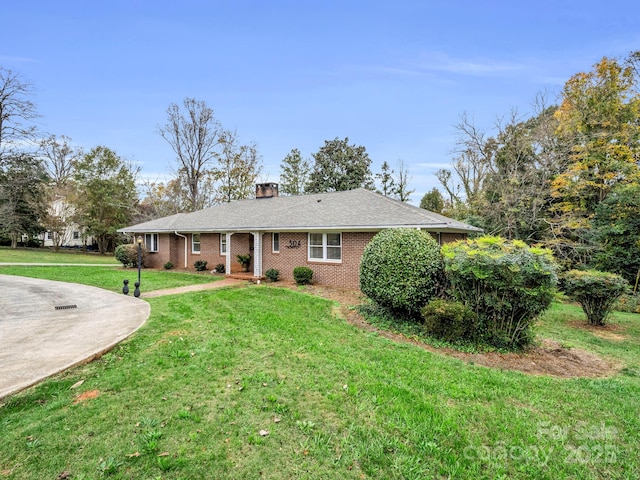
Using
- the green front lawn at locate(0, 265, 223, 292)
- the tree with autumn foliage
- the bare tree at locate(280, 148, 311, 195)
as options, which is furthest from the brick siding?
the bare tree at locate(280, 148, 311, 195)

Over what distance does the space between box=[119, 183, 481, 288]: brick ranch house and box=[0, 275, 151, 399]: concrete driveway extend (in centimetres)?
626

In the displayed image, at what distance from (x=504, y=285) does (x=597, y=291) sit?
517cm

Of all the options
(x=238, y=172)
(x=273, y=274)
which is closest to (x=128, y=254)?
(x=273, y=274)

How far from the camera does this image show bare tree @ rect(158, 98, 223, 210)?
94.8 ft

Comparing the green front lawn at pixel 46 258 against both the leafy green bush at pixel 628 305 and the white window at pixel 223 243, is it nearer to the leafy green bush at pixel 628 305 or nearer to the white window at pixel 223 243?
the white window at pixel 223 243

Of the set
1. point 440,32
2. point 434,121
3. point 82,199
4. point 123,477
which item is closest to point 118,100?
point 440,32

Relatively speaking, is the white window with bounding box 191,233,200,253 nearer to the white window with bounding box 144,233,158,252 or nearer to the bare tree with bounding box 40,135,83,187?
the white window with bounding box 144,233,158,252

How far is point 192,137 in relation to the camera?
2948cm

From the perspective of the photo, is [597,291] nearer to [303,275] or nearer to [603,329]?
[603,329]

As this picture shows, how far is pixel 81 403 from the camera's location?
3.90 metres

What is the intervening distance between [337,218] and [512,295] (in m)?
7.84

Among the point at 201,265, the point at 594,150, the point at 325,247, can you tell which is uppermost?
the point at 594,150

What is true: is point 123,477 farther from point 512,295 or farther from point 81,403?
point 512,295

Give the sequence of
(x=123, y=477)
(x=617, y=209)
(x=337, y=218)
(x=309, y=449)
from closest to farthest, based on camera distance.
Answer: (x=123, y=477) → (x=309, y=449) → (x=337, y=218) → (x=617, y=209)
